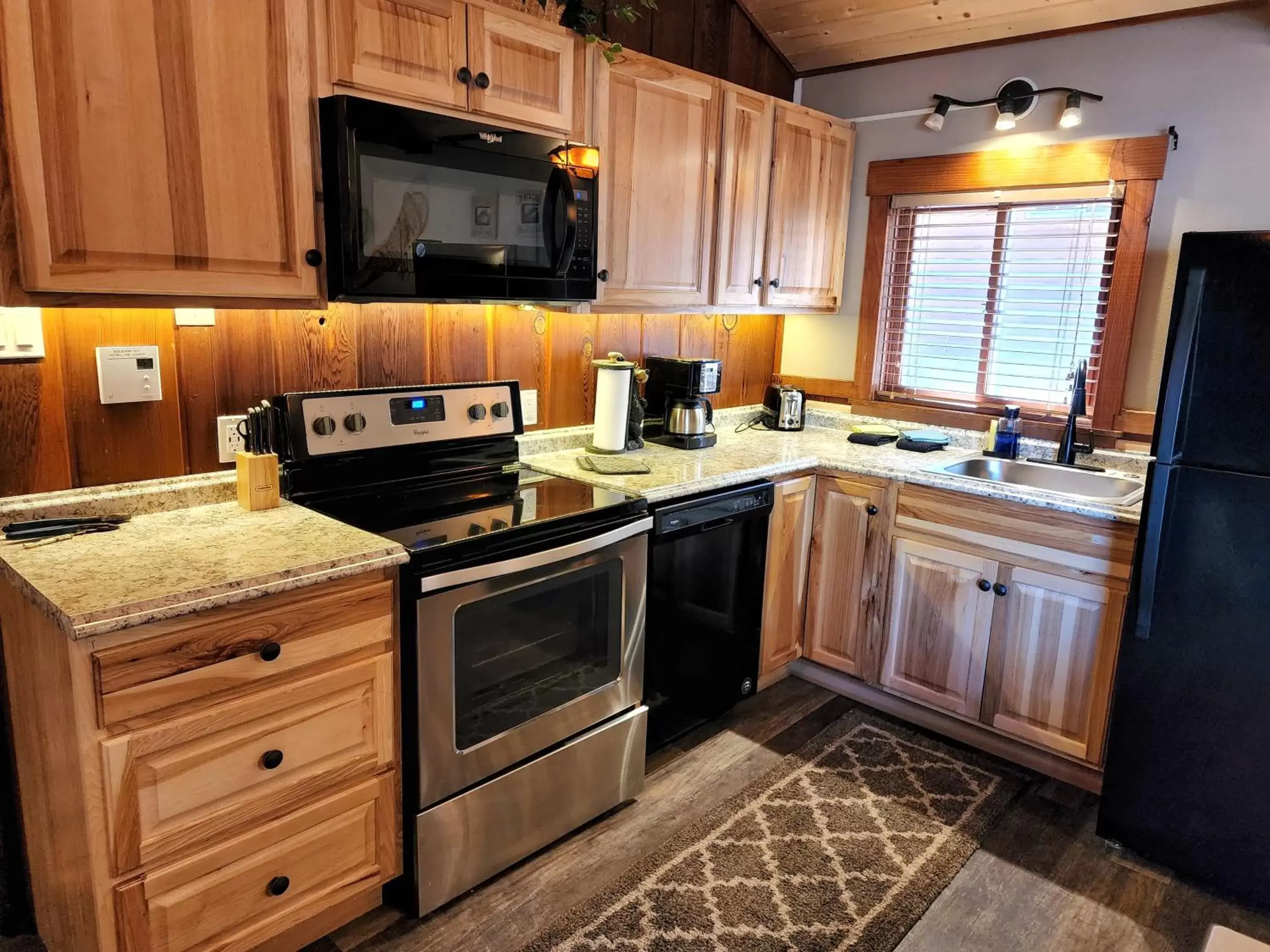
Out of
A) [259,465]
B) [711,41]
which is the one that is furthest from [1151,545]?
[711,41]

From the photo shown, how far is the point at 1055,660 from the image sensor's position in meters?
2.58

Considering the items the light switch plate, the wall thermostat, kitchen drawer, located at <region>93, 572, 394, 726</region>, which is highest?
the light switch plate

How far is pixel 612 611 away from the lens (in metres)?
2.31

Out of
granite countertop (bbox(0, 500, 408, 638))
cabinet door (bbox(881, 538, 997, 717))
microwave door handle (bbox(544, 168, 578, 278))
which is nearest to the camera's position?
granite countertop (bbox(0, 500, 408, 638))

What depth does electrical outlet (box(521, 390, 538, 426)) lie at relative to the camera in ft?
9.09

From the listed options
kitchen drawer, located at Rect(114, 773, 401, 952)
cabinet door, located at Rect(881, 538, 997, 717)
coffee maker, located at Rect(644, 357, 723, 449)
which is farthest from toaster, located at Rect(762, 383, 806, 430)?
kitchen drawer, located at Rect(114, 773, 401, 952)

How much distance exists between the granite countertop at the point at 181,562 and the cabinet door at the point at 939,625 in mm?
1817

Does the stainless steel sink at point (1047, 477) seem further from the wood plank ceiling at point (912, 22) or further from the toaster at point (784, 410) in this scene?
the wood plank ceiling at point (912, 22)

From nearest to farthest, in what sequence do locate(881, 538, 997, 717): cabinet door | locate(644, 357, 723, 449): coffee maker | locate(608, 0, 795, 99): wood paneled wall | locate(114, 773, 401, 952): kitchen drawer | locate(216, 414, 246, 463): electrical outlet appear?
locate(114, 773, 401, 952): kitchen drawer, locate(216, 414, 246, 463): electrical outlet, locate(881, 538, 997, 717): cabinet door, locate(608, 0, 795, 99): wood paneled wall, locate(644, 357, 723, 449): coffee maker

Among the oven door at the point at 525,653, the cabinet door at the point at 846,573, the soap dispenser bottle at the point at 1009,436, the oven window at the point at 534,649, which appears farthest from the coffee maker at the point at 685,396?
the soap dispenser bottle at the point at 1009,436

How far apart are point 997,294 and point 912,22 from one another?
107 centimetres

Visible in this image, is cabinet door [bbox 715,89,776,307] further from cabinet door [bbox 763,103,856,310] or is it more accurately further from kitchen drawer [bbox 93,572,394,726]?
kitchen drawer [bbox 93,572,394,726]

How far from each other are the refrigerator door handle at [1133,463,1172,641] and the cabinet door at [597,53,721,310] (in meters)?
1.52

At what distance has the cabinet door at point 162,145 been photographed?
59.0 inches
